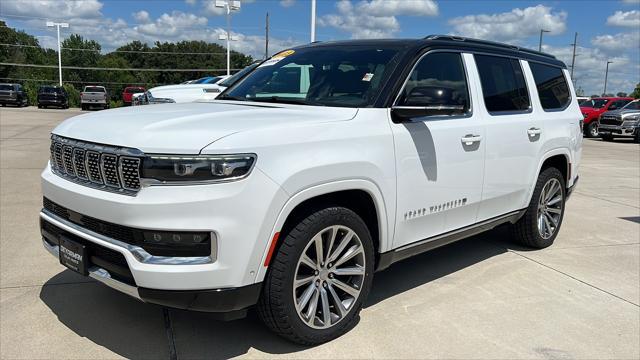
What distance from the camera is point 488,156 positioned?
171 inches

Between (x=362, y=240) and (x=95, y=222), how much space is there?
1.60m

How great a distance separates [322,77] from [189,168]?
165cm

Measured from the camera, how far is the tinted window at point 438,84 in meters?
3.54

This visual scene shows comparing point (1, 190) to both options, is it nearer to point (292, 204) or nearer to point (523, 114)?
point (292, 204)

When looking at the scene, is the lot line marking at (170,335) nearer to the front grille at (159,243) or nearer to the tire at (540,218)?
the front grille at (159,243)

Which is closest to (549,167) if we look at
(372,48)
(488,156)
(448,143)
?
(488,156)

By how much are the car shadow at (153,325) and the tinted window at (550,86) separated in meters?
2.27

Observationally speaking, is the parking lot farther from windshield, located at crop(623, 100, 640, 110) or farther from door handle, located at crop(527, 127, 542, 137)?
windshield, located at crop(623, 100, 640, 110)

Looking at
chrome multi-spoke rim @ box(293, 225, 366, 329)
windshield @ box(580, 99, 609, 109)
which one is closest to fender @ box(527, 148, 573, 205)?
chrome multi-spoke rim @ box(293, 225, 366, 329)

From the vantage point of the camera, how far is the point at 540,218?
17.8ft

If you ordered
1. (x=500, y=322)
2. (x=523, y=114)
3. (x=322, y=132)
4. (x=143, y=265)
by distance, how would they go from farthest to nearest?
(x=523, y=114) → (x=500, y=322) → (x=322, y=132) → (x=143, y=265)

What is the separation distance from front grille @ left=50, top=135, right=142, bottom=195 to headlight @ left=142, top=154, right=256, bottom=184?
8 cm

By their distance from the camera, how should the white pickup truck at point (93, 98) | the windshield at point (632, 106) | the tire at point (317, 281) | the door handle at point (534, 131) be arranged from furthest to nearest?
the white pickup truck at point (93, 98)
the windshield at point (632, 106)
the door handle at point (534, 131)
the tire at point (317, 281)

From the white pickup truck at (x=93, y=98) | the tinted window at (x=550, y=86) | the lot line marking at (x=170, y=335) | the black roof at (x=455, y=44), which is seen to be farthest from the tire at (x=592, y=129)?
the white pickup truck at (x=93, y=98)
